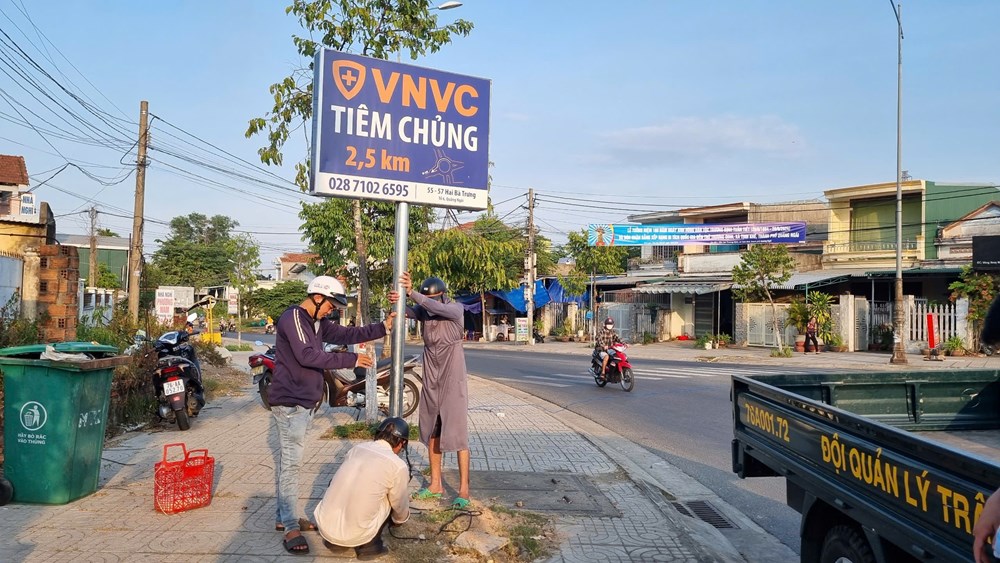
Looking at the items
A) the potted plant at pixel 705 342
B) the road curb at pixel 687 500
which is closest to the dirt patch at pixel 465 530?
the road curb at pixel 687 500

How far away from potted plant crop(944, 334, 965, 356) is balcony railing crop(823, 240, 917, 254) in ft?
23.8

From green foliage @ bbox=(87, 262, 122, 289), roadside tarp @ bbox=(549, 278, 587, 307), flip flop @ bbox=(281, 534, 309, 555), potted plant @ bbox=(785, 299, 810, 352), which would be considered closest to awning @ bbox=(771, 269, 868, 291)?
potted plant @ bbox=(785, 299, 810, 352)

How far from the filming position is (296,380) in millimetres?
5348

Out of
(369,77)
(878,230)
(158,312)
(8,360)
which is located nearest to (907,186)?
(878,230)

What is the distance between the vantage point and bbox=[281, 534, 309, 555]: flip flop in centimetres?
491

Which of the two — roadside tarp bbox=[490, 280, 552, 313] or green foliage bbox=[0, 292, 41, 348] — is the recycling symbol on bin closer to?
green foliage bbox=[0, 292, 41, 348]

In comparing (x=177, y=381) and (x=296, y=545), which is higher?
(x=177, y=381)

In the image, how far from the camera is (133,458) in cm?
773

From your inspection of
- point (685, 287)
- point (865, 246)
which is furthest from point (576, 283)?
point (865, 246)

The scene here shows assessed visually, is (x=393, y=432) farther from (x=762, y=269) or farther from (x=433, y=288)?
(x=762, y=269)

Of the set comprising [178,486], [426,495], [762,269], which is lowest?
[426,495]

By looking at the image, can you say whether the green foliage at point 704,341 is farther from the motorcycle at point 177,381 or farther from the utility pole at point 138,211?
the motorcycle at point 177,381

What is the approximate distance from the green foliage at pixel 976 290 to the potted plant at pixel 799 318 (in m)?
4.55

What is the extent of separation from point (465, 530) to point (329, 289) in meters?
1.89
